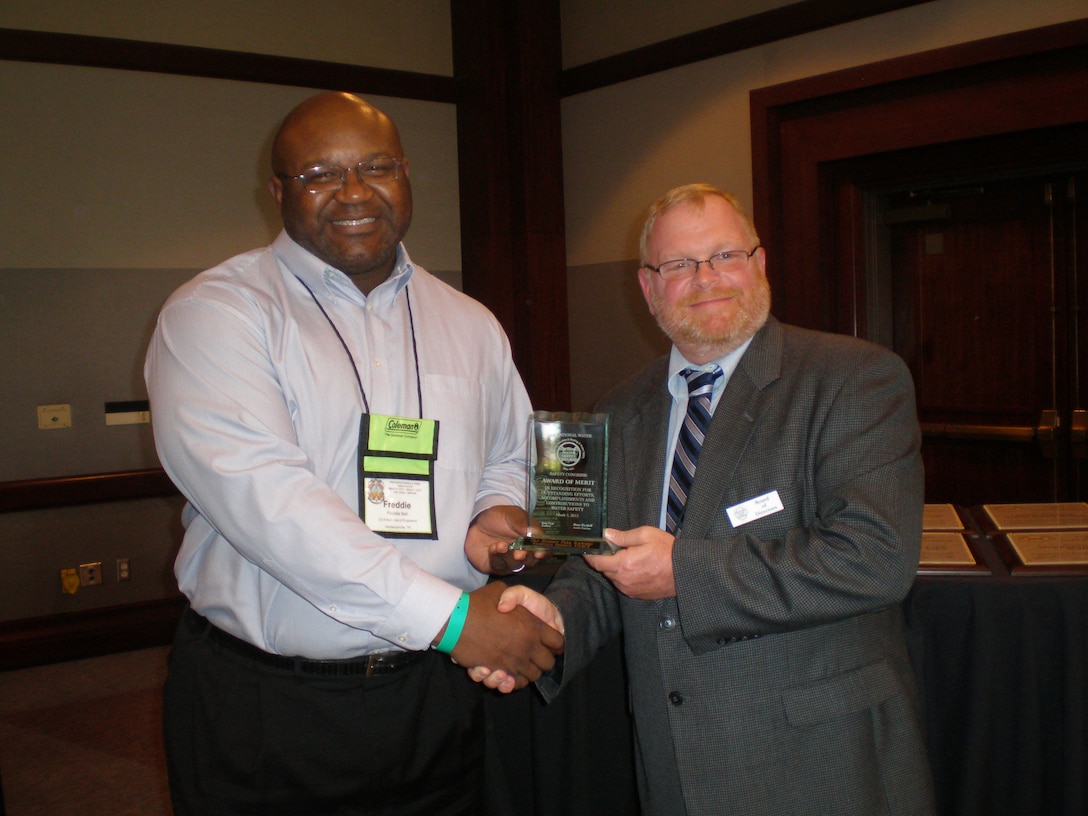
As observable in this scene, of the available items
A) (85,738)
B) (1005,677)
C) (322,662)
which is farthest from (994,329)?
(85,738)

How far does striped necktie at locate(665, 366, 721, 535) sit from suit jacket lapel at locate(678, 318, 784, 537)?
5 centimetres

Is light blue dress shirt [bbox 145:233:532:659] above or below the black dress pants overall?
above

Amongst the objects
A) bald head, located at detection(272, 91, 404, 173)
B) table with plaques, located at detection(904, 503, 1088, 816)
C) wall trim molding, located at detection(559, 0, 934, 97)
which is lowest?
table with plaques, located at detection(904, 503, 1088, 816)

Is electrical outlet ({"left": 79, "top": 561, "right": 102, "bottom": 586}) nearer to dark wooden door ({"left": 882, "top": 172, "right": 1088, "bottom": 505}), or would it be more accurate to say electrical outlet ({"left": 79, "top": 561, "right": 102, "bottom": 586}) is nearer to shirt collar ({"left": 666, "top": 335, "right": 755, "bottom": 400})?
shirt collar ({"left": 666, "top": 335, "right": 755, "bottom": 400})

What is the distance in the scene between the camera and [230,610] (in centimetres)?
175

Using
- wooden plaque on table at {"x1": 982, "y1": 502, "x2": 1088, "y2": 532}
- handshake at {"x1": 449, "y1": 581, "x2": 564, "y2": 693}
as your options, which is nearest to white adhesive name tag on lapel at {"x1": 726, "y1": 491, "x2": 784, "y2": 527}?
handshake at {"x1": 449, "y1": 581, "x2": 564, "y2": 693}

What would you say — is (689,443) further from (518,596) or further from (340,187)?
(340,187)

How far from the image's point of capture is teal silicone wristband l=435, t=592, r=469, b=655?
1674 millimetres

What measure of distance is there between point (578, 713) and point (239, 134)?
13.5 ft

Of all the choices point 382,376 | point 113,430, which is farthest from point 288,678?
point 113,430

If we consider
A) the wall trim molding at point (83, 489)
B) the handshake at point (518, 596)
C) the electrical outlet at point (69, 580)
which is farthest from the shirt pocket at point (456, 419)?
the electrical outlet at point (69, 580)

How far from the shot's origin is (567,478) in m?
1.75

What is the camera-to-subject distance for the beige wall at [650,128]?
410cm

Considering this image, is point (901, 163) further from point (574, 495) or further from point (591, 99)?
point (574, 495)
